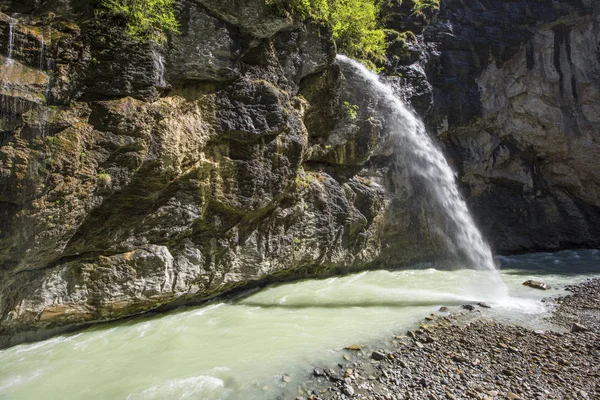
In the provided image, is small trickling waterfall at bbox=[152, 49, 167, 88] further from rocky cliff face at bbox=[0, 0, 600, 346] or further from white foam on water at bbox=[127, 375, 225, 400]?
white foam on water at bbox=[127, 375, 225, 400]

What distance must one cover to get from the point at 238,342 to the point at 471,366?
3.28m

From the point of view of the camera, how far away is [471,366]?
14.6 ft

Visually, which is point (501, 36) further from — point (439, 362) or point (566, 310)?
point (439, 362)

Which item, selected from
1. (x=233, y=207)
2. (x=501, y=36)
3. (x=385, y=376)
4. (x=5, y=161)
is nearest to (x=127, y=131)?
(x=5, y=161)

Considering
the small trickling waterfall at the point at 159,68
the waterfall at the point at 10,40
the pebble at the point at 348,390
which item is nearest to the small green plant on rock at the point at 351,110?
the small trickling waterfall at the point at 159,68

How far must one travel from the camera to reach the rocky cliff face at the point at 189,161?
4969 mm

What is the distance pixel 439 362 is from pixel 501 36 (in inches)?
572

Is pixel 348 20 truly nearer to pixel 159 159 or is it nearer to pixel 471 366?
pixel 159 159

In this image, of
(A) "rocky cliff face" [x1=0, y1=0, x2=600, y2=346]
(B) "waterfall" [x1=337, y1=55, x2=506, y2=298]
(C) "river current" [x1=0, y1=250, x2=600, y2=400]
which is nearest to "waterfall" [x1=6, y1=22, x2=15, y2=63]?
(A) "rocky cliff face" [x1=0, y1=0, x2=600, y2=346]

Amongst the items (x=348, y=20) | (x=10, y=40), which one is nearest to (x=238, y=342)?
(x=10, y=40)

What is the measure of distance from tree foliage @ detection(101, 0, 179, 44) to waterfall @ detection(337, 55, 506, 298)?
20.1 feet

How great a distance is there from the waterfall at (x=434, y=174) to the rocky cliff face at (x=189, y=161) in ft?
1.61

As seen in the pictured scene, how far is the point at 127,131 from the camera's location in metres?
5.55

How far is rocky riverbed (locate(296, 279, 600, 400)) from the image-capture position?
3.95m
